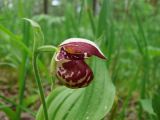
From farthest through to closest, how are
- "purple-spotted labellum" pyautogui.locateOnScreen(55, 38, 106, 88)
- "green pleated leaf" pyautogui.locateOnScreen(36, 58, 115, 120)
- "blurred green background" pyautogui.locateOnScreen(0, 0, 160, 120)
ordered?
"blurred green background" pyautogui.locateOnScreen(0, 0, 160, 120) → "green pleated leaf" pyautogui.locateOnScreen(36, 58, 115, 120) → "purple-spotted labellum" pyautogui.locateOnScreen(55, 38, 106, 88)

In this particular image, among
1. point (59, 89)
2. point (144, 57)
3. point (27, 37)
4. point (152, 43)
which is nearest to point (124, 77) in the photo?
point (152, 43)

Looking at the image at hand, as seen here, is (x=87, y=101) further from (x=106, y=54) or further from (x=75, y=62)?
(x=106, y=54)

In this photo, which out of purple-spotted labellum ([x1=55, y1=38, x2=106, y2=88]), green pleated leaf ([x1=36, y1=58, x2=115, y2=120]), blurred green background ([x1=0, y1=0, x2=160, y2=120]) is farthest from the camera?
blurred green background ([x1=0, y1=0, x2=160, y2=120])

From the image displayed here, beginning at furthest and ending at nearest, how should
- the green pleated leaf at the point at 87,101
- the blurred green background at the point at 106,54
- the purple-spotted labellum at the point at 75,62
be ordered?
the blurred green background at the point at 106,54 → the green pleated leaf at the point at 87,101 → the purple-spotted labellum at the point at 75,62

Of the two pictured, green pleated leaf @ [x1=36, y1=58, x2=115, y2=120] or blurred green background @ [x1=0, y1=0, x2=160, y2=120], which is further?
blurred green background @ [x1=0, y1=0, x2=160, y2=120]

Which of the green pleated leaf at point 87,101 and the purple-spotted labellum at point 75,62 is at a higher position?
the purple-spotted labellum at point 75,62

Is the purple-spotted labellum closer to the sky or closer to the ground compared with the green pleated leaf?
closer to the sky
